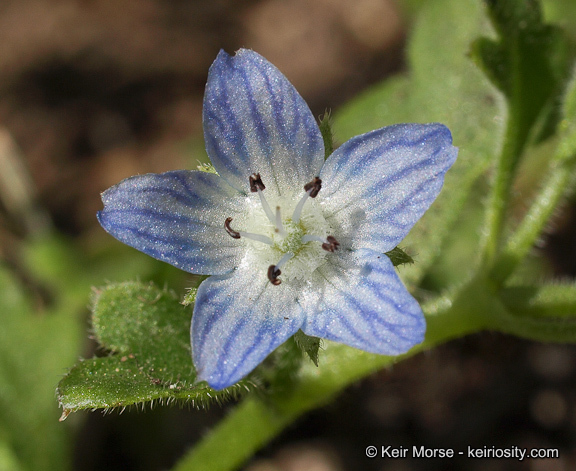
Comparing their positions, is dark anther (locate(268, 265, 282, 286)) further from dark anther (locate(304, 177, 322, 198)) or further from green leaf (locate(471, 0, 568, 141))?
green leaf (locate(471, 0, 568, 141))

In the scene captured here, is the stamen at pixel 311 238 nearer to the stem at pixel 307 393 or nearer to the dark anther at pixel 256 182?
the dark anther at pixel 256 182

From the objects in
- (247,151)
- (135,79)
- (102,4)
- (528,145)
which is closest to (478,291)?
(528,145)

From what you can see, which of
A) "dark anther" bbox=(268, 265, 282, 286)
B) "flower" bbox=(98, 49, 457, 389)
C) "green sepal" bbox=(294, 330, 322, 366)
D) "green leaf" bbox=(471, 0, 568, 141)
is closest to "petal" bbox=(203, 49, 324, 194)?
"flower" bbox=(98, 49, 457, 389)

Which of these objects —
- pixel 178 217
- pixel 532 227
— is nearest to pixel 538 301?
pixel 532 227

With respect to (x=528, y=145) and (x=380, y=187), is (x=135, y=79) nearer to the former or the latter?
(x=528, y=145)

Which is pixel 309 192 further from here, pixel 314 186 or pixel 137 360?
pixel 137 360
